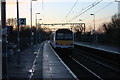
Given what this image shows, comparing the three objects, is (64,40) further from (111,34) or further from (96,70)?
(111,34)

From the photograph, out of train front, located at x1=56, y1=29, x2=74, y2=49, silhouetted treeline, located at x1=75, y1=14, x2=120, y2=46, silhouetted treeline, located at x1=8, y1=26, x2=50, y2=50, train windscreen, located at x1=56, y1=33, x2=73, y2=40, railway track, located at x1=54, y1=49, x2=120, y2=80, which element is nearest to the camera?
railway track, located at x1=54, y1=49, x2=120, y2=80

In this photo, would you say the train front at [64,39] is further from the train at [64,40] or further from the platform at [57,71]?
the platform at [57,71]

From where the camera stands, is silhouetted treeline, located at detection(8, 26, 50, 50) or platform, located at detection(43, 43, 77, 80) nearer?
platform, located at detection(43, 43, 77, 80)

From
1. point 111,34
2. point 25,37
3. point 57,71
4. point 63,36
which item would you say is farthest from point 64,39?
point 25,37

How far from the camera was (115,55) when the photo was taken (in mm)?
24031

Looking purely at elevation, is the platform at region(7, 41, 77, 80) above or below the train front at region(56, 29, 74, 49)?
below

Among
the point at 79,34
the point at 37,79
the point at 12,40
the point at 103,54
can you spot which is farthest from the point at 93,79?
the point at 79,34

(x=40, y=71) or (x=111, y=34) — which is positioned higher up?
(x=111, y=34)

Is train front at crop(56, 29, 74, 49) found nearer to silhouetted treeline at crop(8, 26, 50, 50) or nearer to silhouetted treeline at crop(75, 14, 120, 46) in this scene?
silhouetted treeline at crop(8, 26, 50, 50)

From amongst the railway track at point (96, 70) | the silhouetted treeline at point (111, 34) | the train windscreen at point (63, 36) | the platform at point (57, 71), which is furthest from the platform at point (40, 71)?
the silhouetted treeline at point (111, 34)

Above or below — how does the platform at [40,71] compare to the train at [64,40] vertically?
below

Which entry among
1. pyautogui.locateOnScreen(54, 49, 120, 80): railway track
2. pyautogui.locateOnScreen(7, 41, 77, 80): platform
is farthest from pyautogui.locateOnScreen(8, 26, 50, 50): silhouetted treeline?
pyautogui.locateOnScreen(54, 49, 120, 80): railway track

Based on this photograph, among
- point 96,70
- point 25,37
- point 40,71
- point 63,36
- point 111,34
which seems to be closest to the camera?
point 40,71

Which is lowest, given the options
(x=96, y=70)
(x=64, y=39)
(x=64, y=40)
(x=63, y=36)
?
(x=96, y=70)
